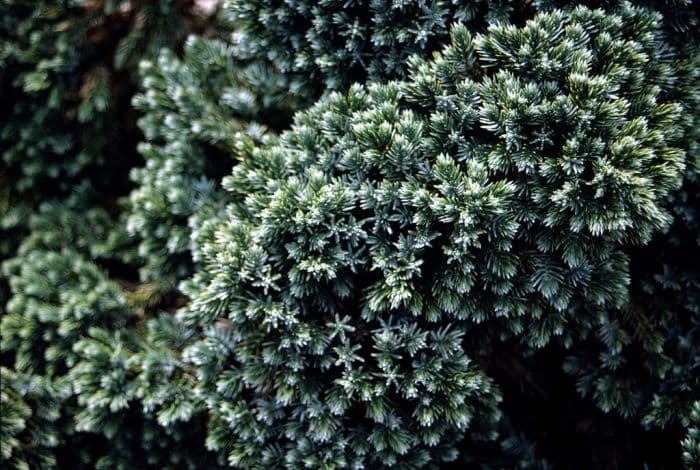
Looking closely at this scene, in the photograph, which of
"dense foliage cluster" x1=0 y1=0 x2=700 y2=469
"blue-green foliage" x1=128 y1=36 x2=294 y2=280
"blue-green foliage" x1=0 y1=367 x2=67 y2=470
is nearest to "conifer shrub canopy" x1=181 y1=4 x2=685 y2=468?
"dense foliage cluster" x1=0 y1=0 x2=700 y2=469

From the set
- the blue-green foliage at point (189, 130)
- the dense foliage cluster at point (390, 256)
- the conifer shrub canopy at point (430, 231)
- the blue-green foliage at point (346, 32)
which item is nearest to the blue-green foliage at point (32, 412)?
the dense foliage cluster at point (390, 256)

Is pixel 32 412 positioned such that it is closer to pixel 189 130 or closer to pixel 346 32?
pixel 189 130

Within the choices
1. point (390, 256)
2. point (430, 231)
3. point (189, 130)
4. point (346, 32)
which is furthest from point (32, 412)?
point (346, 32)

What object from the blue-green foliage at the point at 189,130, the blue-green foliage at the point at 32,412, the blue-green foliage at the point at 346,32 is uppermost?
the blue-green foliage at the point at 346,32

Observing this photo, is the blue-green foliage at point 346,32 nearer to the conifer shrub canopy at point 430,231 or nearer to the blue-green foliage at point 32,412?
the conifer shrub canopy at point 430,231

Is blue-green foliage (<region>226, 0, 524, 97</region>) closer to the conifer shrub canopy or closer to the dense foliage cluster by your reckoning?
the dense foliage cluster

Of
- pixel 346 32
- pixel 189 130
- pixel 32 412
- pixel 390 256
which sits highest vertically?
pixel 346 32

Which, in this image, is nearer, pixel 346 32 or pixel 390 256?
pixel 390 256

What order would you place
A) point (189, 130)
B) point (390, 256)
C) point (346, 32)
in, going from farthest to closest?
point (189, 130)
point (346, 32)
point (390, 256)
